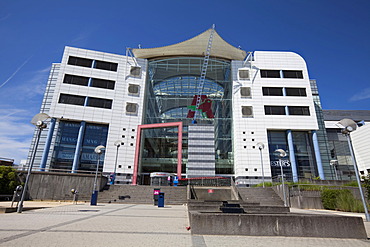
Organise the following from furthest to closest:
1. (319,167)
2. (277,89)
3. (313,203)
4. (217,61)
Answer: (217,61) → (277,89) → (319,167) → (313,203)

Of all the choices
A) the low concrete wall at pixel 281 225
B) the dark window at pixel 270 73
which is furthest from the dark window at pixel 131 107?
the low concrete wall at pixel 281 225

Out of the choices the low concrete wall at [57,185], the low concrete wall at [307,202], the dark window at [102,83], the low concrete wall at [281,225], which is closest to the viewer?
the low concrete wall at [281,225]

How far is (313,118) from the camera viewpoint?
3575 centimetres

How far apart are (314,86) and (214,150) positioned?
105 ft

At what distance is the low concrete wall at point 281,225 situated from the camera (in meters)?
5.37

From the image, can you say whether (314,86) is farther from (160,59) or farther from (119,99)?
(119,99)

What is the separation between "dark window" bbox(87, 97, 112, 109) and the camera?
1421 inches

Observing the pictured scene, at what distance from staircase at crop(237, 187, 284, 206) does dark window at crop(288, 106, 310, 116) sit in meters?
19.8

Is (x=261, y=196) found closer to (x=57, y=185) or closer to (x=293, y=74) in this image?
(x=57, y=185)

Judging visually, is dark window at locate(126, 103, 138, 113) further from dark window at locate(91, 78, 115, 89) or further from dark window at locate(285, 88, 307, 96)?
dark window at locate(285, 88, 307, 96)

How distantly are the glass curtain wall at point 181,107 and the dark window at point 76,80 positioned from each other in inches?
438

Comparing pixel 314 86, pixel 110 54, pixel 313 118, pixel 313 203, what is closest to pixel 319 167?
pixel 313 118

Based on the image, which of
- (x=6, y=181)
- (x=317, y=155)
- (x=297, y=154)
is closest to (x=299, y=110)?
(x=297, y=154)

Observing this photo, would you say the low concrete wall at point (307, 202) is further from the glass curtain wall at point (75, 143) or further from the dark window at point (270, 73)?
the glass curtain wall at point (75, 143)
